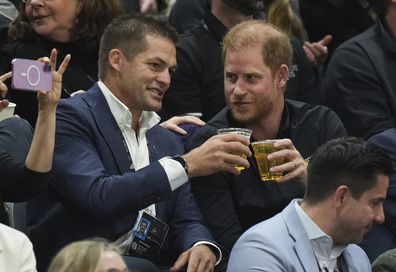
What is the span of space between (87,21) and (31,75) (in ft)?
5.52

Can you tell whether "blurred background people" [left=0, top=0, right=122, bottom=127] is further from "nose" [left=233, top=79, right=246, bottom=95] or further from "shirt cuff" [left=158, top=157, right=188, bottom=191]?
"shirt cuff" [left=158, top=157, right=188, bottom=191]

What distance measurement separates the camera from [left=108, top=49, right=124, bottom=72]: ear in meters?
5.44

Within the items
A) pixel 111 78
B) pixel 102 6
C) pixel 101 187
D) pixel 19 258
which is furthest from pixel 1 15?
pixel 19 258

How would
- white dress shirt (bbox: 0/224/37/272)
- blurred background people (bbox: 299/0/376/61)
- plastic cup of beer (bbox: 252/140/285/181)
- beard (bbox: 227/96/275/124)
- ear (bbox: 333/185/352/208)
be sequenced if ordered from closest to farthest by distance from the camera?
1. white dress shirt (bbox: 0/224/37/272)
2. ear (bbox: 333/185/352/208)
3. plastic cup of beer (bbox: 252/140/285/181)
4. beard (bbox: 227/96/275/124)
5. blurred background people (bbox: 299/0/376/61)

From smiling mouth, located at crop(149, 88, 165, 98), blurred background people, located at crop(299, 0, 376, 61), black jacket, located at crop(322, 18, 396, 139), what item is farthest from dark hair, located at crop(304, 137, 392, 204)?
blurred background people, located at crop(299, 0, 376, 61)

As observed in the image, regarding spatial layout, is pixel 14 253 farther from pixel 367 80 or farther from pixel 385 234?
pixel 367 80

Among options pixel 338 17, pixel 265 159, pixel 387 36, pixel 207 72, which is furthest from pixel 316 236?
pixel 338 17

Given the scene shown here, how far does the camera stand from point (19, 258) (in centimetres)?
435

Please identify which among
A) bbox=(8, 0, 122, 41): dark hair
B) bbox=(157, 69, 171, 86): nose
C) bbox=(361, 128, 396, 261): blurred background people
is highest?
bbox=(157, 69, 171, 86): nose

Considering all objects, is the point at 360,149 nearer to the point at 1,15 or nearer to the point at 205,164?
the point at 205,164

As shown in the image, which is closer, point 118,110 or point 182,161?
point 182,161

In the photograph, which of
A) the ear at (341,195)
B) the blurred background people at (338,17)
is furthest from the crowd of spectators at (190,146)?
the blurred background people at (338,17)

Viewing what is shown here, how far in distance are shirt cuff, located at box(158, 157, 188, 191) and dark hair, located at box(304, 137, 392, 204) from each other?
0.55m

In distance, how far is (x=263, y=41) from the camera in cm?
568
